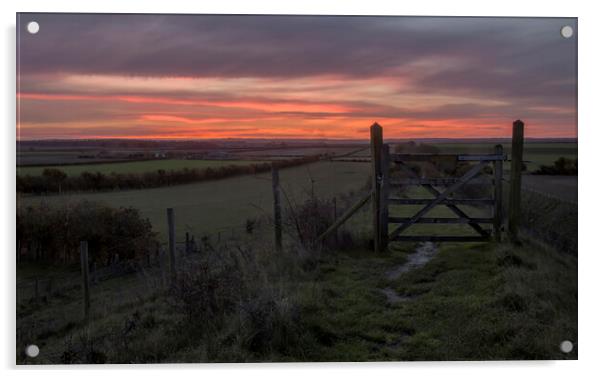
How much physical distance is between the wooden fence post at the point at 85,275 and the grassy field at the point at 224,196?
604mm

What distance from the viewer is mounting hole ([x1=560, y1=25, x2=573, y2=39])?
17.1 feet

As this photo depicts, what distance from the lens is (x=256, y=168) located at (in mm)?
6285

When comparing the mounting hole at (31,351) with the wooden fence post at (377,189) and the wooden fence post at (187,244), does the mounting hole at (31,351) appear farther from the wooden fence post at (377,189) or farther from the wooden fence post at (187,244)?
the wooden fence post at (377,189)

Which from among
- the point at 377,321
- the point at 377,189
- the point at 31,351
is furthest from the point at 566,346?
the point at 31,351

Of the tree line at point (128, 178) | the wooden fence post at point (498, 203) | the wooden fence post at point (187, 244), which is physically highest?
the tree line at point (128, 178)

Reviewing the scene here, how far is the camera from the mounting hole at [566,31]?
521cm

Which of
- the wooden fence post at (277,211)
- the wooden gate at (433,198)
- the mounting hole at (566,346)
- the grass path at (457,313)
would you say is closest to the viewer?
the grass path at (457,313)

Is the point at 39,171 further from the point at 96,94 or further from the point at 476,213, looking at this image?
the point at 476,213

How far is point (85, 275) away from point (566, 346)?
5.00 metres

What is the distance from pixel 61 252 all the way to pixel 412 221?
4.33 meters

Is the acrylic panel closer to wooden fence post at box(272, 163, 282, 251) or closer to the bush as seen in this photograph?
the bush

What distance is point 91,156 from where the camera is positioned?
5543 millimetres

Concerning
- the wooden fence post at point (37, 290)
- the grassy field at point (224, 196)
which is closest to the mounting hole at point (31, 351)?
the wooden fence post at point (37, 290)

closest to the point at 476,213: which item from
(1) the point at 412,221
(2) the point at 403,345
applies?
(1) the point at 412,221
